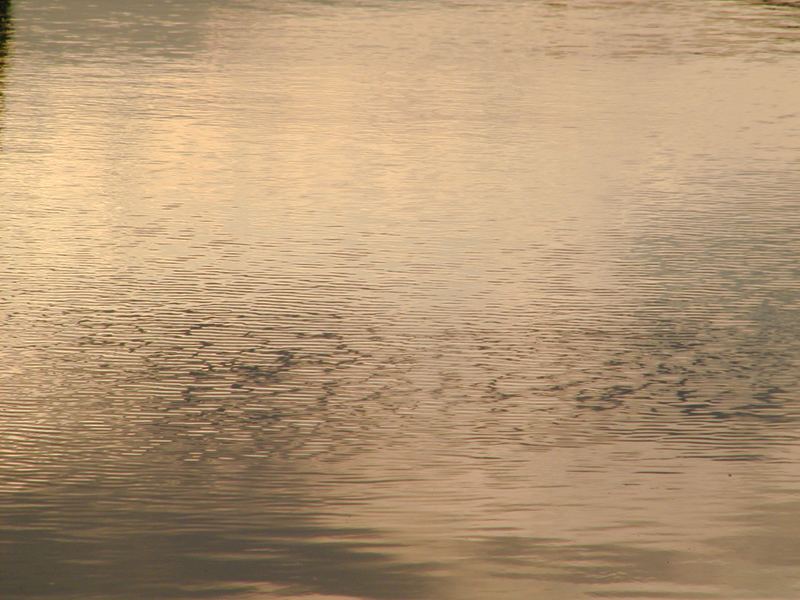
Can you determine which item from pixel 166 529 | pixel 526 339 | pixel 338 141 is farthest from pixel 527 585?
pixel 338 141

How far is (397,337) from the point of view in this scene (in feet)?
11.4

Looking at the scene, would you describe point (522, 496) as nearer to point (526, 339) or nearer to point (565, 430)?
point (565, 430)

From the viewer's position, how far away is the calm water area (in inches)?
95.0

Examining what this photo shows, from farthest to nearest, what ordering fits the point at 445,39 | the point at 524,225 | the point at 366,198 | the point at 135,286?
the point at 445,39 < the point at 366,198 < the point at 524,225 < the point at 135,286

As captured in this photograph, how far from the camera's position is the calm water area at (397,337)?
2412mm

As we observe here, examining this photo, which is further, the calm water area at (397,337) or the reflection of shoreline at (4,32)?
the reflection of shoreline at (4,32)

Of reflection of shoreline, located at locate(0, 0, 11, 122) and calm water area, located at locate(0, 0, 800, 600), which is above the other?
calm water area, located at locate(0, 0, 800, 600)

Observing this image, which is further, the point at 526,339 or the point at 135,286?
the point at 135,286

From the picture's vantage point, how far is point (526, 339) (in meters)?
3.47

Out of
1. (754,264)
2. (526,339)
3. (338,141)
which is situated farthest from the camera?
A: (338,141)

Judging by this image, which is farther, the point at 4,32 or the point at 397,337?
the point at 4,32

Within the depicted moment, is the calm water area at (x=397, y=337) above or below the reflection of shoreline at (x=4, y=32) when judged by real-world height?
above

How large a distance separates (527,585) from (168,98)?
4446 mm

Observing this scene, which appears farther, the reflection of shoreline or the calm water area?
the reflection of shoreline
